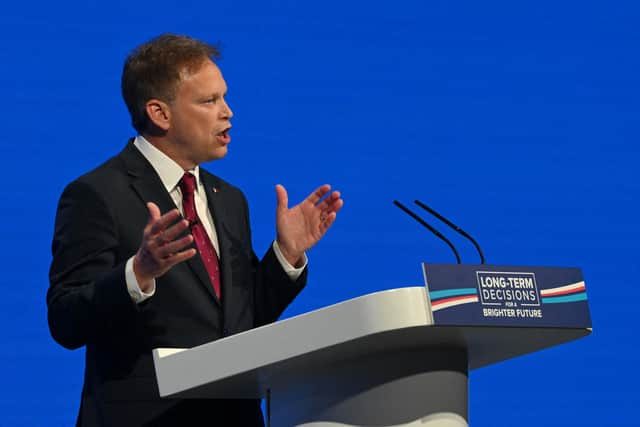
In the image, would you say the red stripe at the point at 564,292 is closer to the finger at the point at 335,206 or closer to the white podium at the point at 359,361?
the white podium at the point at 359,361

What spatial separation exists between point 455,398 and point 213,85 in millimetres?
981

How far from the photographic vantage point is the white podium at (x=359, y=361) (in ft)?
5.04

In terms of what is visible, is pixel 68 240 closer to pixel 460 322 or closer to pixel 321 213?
pixel 321 213

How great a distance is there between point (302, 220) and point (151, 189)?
31cm

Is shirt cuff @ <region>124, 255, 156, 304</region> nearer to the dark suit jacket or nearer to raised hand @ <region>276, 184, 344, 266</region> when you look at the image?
the dark suit jacket

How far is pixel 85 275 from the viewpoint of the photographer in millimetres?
2023

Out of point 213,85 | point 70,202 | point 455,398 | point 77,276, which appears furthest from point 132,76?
point 455,398

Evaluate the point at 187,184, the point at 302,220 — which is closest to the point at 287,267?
the point at 302,220

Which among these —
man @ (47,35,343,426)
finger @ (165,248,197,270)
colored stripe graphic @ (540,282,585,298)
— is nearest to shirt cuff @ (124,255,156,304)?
man @ (47,35,343,426)

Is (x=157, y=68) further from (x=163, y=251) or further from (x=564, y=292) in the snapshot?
(x=564, y=292)

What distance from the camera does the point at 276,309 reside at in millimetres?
2275

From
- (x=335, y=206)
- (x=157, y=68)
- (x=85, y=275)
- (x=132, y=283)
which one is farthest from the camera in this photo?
(x=157, y=68)

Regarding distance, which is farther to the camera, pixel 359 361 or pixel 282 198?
pixel 282 198

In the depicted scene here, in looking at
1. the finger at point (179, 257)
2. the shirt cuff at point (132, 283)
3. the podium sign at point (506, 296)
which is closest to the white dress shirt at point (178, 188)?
the shirt cuff at point (132, 283)
